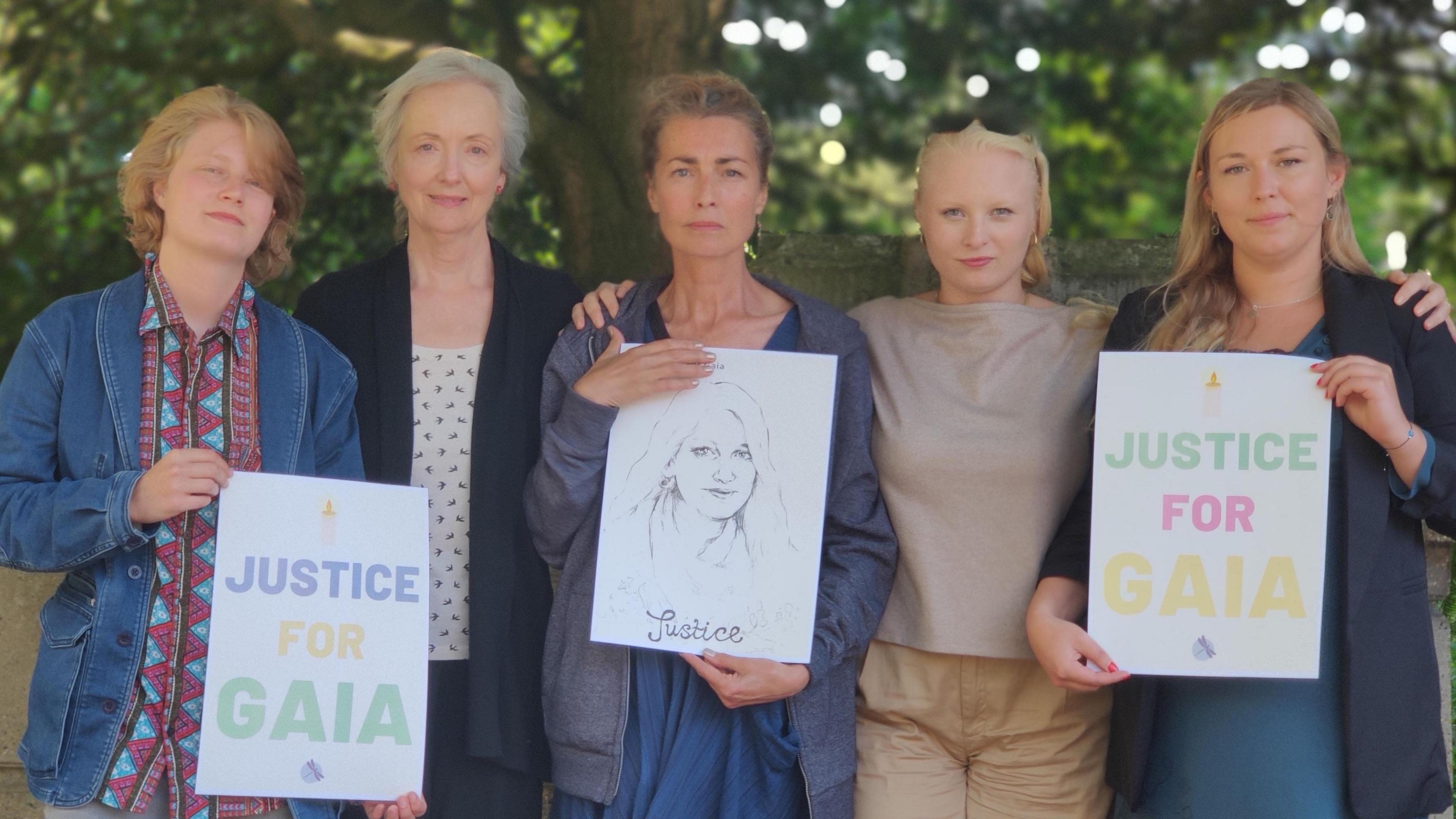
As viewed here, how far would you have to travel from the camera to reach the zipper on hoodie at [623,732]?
9.23 feet

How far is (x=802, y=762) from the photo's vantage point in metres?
2.82

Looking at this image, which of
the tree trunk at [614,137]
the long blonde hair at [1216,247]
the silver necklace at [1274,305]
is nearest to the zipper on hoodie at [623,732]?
the long blonde hair at [1216,247]

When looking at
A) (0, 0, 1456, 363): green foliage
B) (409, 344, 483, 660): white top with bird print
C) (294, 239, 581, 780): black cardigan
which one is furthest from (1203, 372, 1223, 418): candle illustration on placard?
(0, 0, 1456, 363): green foliage

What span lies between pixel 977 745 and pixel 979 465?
22.6 inches

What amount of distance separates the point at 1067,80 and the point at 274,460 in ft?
20.7

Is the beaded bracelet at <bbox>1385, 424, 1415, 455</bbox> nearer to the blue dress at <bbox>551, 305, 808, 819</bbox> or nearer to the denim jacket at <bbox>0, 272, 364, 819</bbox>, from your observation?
the blue dress at <bbox>551, 305, 808, 819</bbox>

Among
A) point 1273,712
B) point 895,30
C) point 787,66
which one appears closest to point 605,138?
point 787,66

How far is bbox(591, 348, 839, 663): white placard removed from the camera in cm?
280

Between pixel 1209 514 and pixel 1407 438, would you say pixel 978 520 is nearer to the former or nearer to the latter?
pixel 1209 514

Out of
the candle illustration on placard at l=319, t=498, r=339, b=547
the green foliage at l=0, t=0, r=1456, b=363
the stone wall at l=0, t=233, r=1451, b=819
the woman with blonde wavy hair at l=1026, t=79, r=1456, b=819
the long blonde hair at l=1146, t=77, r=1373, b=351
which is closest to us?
the woman with blonde wavy hair at l=1026, t=79, r=1456, b=819

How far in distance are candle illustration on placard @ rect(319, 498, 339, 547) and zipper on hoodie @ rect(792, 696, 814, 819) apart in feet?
2.38

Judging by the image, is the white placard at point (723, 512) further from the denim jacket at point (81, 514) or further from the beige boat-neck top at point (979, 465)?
the denim jacket at point (81, 514)

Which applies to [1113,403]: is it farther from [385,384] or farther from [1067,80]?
[1067,80]

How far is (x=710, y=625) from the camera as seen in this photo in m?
2.81
